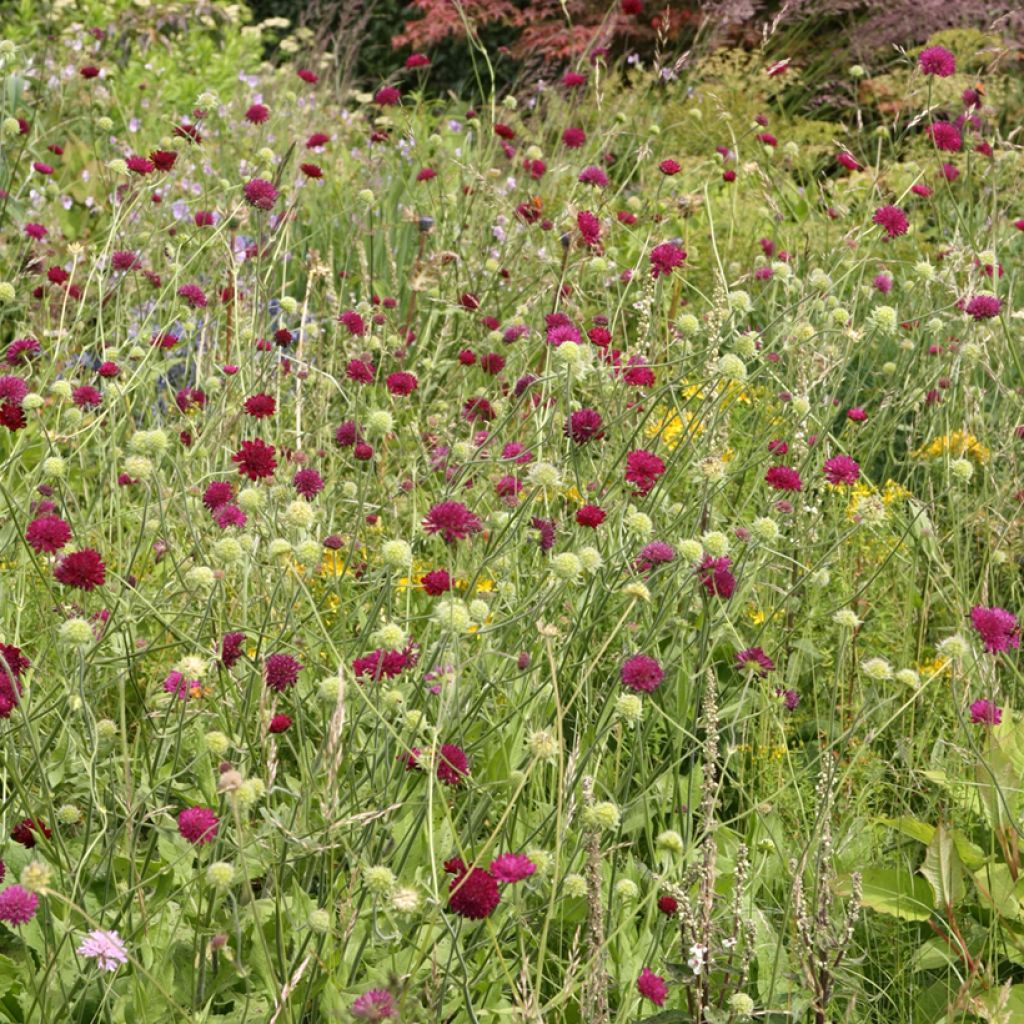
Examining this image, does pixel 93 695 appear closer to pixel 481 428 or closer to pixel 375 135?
pixel 481 428

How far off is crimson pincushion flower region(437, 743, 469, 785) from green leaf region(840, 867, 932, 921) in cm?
66

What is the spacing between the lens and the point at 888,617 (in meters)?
2.78

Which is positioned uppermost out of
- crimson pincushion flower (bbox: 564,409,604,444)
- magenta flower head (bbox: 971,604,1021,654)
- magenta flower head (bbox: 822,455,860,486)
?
crimson pincushion flower (bbox: 564,409,604,444)

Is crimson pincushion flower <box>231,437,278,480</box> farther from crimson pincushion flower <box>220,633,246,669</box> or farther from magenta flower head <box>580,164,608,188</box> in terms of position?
magenta flower head <box>580,164,608,188</box>

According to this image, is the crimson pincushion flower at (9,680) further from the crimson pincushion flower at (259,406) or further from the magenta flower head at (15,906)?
the crimson pincushion flower at (259,406)

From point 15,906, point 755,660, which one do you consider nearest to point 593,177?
point 755,660

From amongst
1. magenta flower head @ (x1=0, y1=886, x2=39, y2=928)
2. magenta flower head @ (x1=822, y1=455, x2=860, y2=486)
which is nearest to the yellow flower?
magenta flower head @ (x1=822, y1=455, x2=860, y2=486)

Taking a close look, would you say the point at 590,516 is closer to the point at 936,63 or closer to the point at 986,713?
the point at 986,713

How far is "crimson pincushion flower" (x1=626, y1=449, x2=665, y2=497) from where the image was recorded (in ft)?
6.71

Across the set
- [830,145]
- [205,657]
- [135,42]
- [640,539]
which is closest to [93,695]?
[205,657]

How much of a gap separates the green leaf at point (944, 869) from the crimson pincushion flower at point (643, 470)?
2.10ft

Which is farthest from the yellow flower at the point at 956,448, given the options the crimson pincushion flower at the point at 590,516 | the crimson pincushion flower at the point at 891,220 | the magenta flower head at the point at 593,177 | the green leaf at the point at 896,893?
the crimson pincushion flower at the point at 590,516

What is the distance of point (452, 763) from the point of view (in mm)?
1571

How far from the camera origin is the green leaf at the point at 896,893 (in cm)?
199
